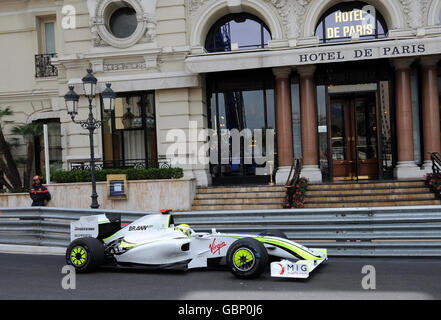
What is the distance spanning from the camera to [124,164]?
16312 millimetres

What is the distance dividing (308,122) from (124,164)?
6.61 metres

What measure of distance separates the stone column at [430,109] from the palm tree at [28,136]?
13.5 metres

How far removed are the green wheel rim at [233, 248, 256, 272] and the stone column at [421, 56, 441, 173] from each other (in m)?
10.2

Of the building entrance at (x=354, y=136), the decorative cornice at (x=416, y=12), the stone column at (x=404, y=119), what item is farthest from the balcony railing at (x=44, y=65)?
the decorative cornice at (x=416, y=12)

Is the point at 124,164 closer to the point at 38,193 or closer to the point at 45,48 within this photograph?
the point at 38,193

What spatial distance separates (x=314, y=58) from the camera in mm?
13883

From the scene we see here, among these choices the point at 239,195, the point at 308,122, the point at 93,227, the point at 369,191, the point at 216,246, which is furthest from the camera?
the point at 308,122

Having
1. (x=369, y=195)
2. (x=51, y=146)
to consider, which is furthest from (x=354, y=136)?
(x=51, y=146)

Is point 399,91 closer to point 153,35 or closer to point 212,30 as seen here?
point 212,30

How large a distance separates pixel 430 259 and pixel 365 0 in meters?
10.4

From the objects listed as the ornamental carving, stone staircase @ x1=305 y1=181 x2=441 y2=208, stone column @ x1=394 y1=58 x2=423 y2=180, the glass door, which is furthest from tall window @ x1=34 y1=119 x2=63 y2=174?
stone column @ x1=394 y1=58 x2=423 y2=180

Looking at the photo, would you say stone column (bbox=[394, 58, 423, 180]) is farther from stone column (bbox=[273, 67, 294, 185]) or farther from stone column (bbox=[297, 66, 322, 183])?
stone column (bbox=[273, 67, 294, 185])

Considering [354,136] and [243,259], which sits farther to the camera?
[354,136]
